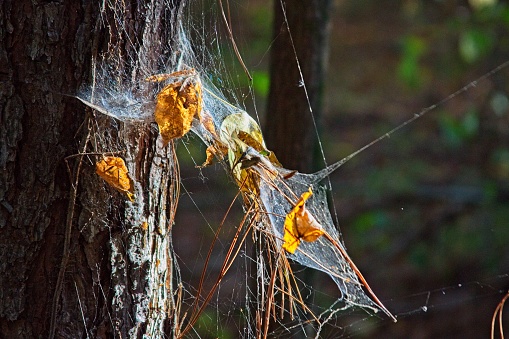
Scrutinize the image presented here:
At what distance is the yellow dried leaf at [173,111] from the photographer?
96 centimetres

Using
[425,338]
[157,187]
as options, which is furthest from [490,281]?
[157,187]

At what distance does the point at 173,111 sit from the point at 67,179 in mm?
204

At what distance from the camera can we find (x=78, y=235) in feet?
3.18

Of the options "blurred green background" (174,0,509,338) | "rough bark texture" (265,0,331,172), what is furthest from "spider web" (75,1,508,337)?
"blurred green background" (174,0,509,338)

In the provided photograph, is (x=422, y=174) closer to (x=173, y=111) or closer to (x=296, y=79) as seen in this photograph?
(x=296, y=79)

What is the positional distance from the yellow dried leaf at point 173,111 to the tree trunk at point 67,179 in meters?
0.07

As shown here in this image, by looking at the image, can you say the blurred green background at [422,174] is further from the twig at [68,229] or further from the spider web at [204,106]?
the twig at [68,229]

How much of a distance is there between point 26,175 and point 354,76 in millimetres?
4706

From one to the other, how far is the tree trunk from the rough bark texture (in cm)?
63

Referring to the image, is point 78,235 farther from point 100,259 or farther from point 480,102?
point 480,102

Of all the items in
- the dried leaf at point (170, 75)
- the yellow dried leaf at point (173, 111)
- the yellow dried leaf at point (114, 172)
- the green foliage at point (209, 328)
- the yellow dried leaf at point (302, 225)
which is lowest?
the green foliage at point (209, 328)

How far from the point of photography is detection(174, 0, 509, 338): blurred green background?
3.36 m

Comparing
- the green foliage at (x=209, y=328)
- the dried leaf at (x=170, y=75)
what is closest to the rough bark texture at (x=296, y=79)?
the green foliage at (x=209, y=328)

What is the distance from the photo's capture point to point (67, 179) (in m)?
0.96
